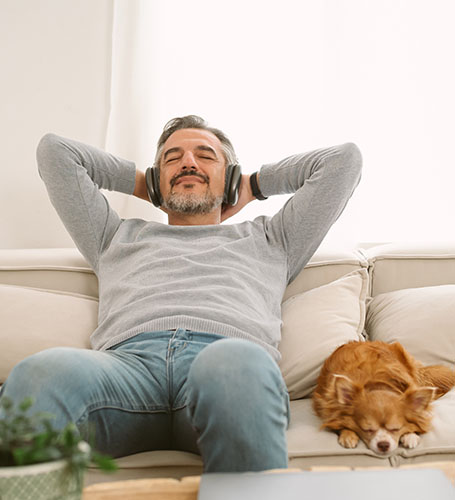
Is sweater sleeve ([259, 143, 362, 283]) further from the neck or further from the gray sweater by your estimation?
the neck

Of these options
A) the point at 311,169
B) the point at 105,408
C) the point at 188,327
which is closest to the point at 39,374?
the point at 105,408

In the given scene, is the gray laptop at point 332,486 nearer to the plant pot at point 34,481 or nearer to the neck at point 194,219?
the plant pot at point 34,481

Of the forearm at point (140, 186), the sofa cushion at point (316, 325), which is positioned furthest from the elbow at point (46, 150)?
the sofa cushion at point (316, 325)

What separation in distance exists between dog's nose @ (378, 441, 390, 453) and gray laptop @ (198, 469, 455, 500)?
0.46m

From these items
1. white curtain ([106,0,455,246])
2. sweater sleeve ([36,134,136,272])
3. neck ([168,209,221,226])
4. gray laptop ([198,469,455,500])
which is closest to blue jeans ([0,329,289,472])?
gray laptop ([198,469,455,500])

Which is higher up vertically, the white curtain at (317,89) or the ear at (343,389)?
the white curtain at (317,89)

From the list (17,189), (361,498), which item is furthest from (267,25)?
(361,498)

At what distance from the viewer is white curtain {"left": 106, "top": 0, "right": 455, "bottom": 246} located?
235 centimetres

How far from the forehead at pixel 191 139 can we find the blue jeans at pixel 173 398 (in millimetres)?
818

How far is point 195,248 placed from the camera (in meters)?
1.69

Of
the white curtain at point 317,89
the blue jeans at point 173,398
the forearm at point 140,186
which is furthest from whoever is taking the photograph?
the white curtain at point 317,89

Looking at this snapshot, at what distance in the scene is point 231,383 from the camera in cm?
98

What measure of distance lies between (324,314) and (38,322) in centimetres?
82

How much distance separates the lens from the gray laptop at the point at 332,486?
72 cm
